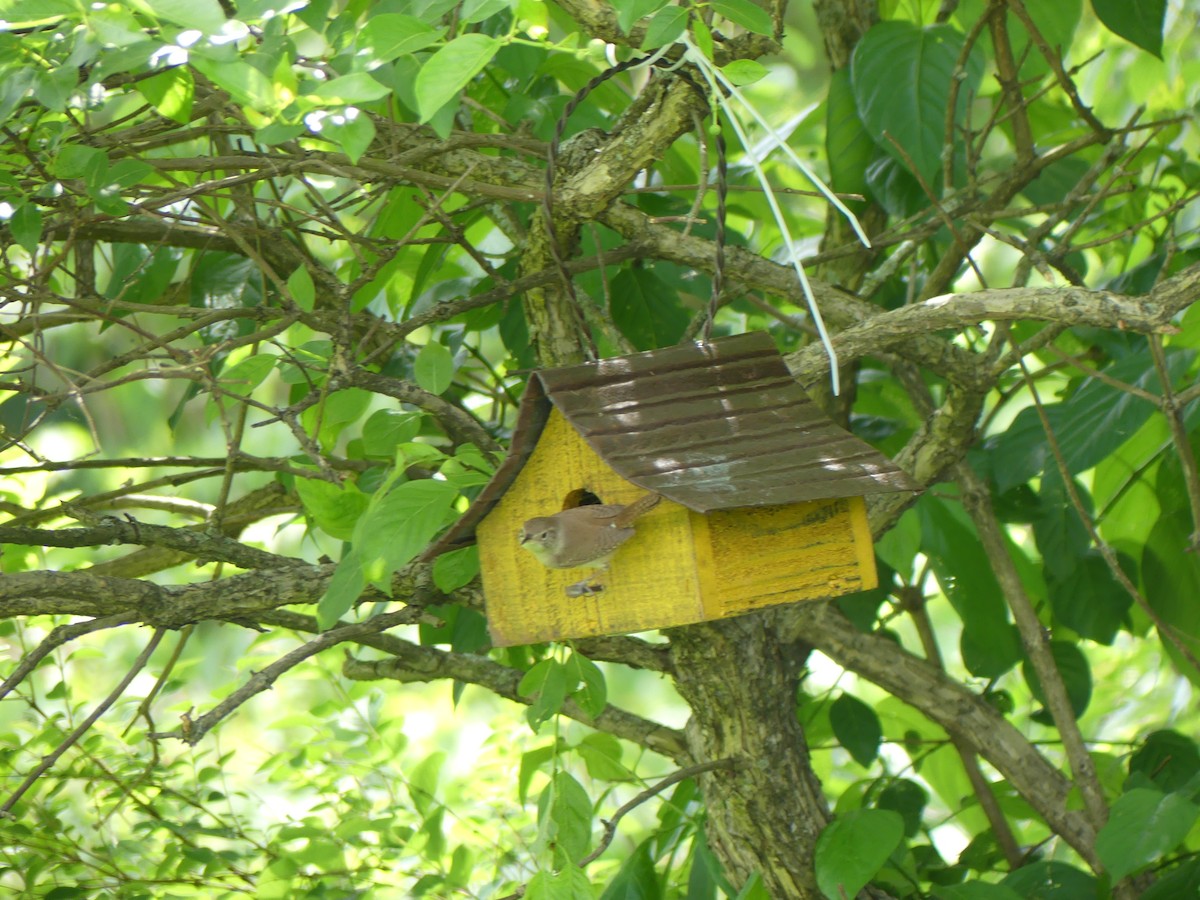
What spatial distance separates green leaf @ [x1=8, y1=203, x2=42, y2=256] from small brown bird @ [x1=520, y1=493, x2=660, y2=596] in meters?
0.72

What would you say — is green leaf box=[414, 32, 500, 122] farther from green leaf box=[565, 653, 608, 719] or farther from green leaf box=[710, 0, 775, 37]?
green leaf box=[565, 653, 608, 719]

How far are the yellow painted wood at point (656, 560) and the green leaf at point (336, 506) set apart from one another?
0.64ft

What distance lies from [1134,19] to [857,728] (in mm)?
1356

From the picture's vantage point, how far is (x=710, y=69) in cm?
124

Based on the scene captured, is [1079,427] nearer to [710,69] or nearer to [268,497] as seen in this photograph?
[710,69]

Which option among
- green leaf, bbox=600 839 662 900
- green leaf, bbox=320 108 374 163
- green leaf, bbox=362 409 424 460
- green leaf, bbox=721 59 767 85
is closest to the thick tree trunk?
green leaf, bbox=600 839 662 900

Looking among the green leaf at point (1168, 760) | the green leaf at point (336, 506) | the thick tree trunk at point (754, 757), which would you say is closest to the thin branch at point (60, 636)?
the green leaf at point (336, 506)

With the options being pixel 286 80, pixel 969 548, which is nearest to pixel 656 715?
pixel 969 548

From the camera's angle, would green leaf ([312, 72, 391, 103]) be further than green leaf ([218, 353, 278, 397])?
No

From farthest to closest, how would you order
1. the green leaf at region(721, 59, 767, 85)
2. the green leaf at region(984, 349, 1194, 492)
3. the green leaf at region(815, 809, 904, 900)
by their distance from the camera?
the green leaf at region(984, 349, 1194, 492), the green leaf at region(815, 809, 904, 900), the green leaf at region(721, 59, 767, 85)

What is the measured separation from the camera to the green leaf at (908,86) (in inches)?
79.6

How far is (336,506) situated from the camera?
55.8 inches

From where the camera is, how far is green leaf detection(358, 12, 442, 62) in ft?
3.69

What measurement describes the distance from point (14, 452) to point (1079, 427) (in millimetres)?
1861
